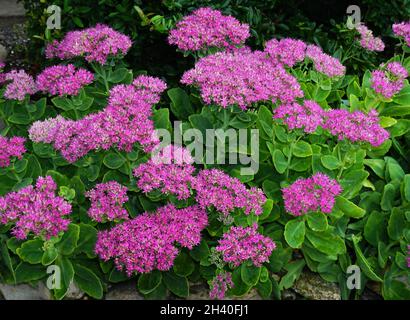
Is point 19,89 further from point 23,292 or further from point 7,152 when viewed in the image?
point 23,292

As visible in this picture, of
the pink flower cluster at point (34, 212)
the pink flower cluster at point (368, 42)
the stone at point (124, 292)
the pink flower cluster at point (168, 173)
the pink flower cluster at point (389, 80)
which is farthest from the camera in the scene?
the pink flower cluster at point (368, 42)

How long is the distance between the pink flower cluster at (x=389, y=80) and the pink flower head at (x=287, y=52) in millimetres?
445

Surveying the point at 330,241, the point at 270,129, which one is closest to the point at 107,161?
the point at 270,129

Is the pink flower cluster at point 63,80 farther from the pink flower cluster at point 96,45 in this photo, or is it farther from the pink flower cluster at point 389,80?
the pink flower cluster at point 389,80

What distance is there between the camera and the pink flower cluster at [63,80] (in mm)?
3064

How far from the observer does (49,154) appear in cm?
292

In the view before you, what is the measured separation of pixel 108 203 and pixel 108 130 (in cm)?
34

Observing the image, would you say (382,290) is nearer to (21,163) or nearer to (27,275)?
(27,275)

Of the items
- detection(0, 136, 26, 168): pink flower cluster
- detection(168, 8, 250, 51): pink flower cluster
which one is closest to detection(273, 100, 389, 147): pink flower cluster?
detection(168, 8, 250, 51): pink flower cluster

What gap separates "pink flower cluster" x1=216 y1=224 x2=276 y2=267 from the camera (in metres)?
2.57

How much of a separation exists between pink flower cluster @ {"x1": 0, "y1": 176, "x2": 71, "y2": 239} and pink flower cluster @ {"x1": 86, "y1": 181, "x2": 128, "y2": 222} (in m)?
0.14

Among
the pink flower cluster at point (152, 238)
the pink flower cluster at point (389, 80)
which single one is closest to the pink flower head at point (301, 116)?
the pink flower cluster at point (389, 80)

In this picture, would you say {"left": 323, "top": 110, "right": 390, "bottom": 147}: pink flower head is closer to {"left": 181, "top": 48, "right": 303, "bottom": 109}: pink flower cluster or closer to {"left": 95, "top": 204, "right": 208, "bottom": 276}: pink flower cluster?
{"left": 181, "top": 48, "right": 303, "bottom": 109}: pink flower cluster
